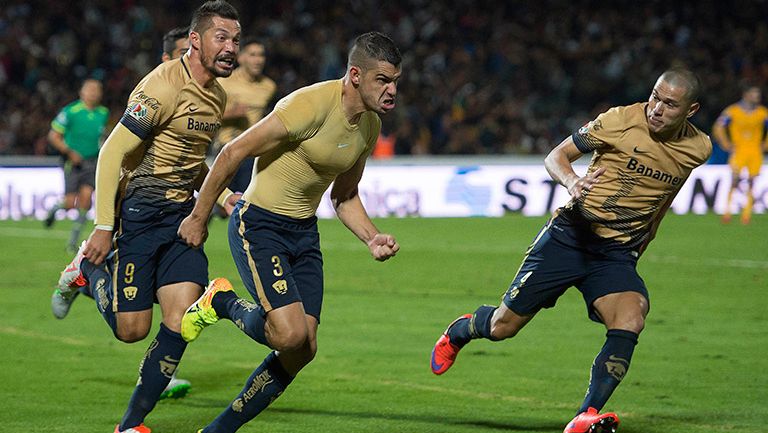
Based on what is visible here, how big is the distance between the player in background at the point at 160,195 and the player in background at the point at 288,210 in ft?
0.96

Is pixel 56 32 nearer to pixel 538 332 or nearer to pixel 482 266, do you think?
pixel 482 266

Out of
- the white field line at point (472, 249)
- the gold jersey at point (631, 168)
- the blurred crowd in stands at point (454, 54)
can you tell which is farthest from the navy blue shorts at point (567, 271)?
the blurred crowd in stands at point (454, 54)

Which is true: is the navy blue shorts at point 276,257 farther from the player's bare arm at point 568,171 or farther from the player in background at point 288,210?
the player's bare arm at point 568,171

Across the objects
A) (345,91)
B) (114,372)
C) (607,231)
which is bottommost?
(114,372)

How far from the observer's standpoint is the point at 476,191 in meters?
23.1

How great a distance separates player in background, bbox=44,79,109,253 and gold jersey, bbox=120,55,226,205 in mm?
10502

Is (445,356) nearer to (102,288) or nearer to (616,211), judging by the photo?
(616,211)

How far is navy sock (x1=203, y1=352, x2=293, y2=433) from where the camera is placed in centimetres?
630

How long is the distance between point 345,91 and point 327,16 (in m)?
23.6

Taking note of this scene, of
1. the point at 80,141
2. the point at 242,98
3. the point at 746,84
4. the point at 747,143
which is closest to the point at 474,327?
the point at 242,98

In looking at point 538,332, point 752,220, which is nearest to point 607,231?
point 538,332

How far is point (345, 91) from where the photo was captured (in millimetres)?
6273

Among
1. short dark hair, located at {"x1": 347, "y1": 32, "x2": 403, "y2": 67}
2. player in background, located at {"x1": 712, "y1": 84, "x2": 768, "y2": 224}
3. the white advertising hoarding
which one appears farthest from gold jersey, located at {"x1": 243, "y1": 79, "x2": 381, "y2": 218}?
player in background, located at {"x1": 712, "y1": 84, "x2": 768, "y2": 224}

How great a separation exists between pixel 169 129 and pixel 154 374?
4.22 feet
